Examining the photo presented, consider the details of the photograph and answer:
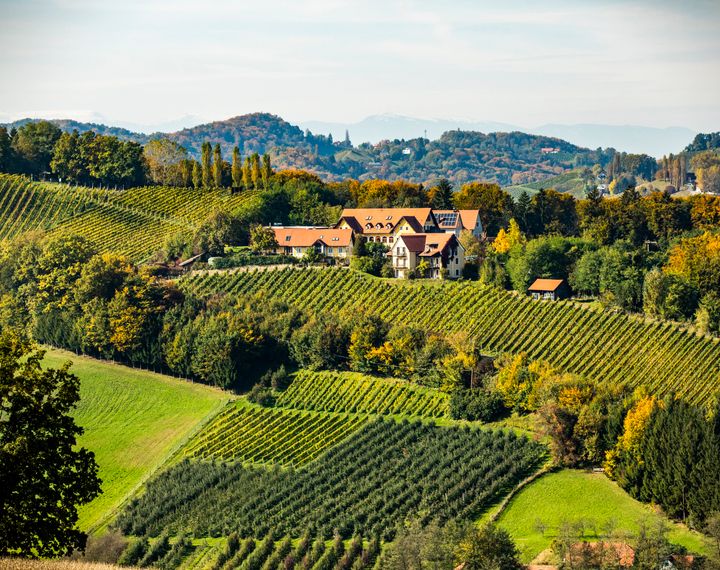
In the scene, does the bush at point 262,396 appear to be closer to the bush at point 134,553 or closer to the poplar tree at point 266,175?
the bush at point 134,553

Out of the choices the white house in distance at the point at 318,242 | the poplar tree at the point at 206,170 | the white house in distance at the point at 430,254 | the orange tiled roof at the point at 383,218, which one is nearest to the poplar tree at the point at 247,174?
the poplar tree at the point at 206,170

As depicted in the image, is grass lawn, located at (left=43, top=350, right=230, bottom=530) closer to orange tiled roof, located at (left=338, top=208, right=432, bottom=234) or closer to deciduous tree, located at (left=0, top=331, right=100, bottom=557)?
orange tiled roof, located at (left=338, top=208, right=432, bottom=234)

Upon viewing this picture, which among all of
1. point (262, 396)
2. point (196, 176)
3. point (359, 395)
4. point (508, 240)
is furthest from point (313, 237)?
point (359, 395)

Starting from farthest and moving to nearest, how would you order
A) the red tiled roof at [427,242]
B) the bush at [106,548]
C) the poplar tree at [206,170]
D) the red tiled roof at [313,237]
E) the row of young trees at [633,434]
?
the poplar tree at [206,170], the red tiled roof at [313,237], the red tiled roof at [427,242], the row of young trees at [633,434], the bush at [106,548]

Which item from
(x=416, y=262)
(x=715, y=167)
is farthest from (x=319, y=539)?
(x=715, y=167)

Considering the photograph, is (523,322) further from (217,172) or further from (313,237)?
(217,172)

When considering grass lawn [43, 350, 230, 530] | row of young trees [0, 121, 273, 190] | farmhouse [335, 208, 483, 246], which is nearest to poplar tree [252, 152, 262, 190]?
row of young trees [0, 121, 273, 190]
